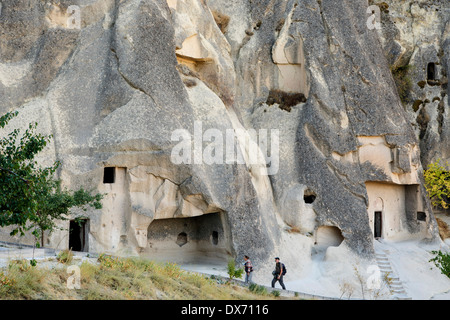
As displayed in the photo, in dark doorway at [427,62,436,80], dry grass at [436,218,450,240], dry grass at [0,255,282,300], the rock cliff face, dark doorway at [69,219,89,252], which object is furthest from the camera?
dark doorway at [427,62,436,80]

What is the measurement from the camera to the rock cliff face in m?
19.6

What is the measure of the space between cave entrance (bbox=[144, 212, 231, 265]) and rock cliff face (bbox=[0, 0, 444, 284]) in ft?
0.18

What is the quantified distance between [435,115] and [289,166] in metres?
10.7

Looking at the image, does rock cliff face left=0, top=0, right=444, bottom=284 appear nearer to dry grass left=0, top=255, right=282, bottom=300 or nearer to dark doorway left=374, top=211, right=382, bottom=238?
dark doorway left=374, top=211, right=382, bottom=238

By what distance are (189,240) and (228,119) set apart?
497cm

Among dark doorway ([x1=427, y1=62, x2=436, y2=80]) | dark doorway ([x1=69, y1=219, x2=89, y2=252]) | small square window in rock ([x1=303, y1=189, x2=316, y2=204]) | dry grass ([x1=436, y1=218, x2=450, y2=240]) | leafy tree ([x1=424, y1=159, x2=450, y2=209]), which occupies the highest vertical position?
dark doorway ([x1=427, y1=62, x2=436, y2=80])

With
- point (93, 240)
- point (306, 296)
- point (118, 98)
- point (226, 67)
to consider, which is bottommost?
point (306, 296)

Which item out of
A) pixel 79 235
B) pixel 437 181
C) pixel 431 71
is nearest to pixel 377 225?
pixel 437 181

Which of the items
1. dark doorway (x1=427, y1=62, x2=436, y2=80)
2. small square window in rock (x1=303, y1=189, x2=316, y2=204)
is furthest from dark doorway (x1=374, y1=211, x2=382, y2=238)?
dark doorway (x1=427, y1=62, x2=436, y2=80)

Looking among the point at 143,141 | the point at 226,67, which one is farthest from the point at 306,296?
the point at 226,67

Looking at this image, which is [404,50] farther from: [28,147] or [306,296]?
[28,147]

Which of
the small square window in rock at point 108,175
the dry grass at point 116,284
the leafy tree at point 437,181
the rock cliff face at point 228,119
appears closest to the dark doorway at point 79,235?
the rock cliff face at point 228,119

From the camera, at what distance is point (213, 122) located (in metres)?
21.1

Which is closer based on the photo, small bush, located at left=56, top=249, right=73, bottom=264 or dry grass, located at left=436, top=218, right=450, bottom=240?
small bush, located at left=56, top=249, right=73, bottom=264
